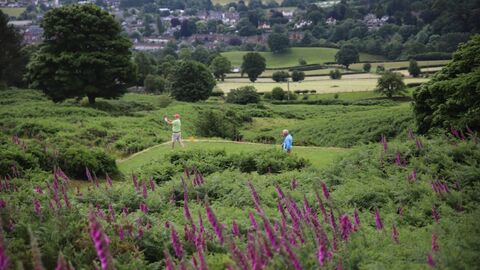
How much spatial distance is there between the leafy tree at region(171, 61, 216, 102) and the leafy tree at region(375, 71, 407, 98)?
24.3 meters

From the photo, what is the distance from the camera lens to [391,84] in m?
73.8

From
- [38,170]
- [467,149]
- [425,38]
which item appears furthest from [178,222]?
[425,38]

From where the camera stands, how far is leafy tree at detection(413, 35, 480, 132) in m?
20.1

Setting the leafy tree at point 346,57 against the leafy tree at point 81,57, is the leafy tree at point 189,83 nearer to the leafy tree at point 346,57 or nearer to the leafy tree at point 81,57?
the leafy tree at point 81,57

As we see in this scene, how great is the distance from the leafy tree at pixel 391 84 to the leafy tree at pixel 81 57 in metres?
39.6

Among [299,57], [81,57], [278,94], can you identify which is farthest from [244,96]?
[299,57]

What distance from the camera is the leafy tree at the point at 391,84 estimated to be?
72.6 metres

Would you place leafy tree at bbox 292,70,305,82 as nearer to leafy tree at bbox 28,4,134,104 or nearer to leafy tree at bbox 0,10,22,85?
leafy tree at bbox 0,10,22,85

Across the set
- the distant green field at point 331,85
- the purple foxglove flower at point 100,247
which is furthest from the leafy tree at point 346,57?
the purple foxglove flower at point 100,247

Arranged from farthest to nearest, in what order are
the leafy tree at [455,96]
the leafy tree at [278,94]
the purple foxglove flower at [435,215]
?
the leafy tree at [278,94] → the leafy tree at [455,96] → the purple foxglove flower at [435,215]

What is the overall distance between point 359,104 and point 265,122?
22.4m

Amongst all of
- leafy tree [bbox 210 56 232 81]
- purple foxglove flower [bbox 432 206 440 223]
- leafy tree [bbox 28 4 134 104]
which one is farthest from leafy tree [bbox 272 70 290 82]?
purple foxglove flower [bbox 432 206 440 223]

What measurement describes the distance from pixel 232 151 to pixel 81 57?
78.4 feet

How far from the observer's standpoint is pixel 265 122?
178ft
